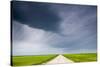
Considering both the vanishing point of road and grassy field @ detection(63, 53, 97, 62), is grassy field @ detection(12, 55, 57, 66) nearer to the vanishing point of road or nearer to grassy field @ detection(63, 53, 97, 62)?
the vanishing point of road

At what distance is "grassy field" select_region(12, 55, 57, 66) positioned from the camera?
6.46 ft

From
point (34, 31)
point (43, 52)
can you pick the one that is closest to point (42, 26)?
point (34, 31)

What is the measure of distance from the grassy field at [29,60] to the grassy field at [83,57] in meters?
0.19

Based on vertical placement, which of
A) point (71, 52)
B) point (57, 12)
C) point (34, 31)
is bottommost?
point (71, 52)

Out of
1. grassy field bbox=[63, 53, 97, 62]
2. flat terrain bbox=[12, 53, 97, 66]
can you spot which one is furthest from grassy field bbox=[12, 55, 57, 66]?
grassy field bbox=[63, 53, 97, 62]

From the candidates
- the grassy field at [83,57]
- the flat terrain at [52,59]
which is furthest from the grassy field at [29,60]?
the grassy field at [83,57]

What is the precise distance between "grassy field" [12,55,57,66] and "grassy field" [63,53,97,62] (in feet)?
0.63

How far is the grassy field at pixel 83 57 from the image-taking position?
214 centimetres

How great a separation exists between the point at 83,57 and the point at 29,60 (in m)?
0.60

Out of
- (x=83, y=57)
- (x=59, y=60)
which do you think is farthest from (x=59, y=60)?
(x=83, y=57)

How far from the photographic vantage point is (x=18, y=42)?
1979mm

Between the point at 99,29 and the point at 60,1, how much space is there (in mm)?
555

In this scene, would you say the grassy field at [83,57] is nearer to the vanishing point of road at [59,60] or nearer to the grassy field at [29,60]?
the vanishing point of road at [59,60]
